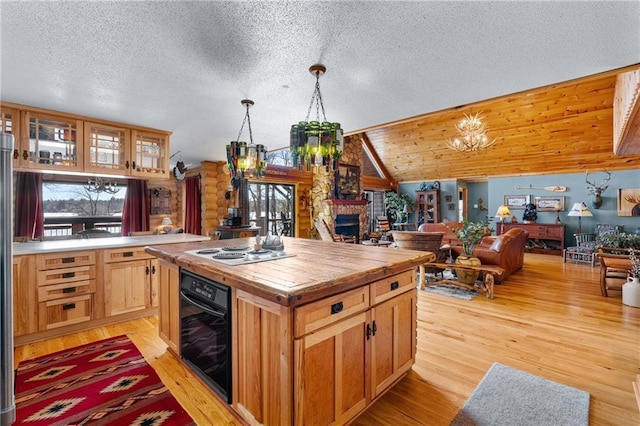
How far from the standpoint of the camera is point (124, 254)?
10.6ft

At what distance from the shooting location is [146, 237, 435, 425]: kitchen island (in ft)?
4.45

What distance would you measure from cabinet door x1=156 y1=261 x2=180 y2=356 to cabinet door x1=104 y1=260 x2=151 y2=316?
3.32 ft

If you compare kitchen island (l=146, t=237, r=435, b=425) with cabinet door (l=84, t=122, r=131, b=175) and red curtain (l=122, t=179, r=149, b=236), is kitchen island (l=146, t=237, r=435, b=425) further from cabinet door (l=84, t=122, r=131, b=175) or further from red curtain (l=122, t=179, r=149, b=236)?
red curtain (l=122, t=179, r=149, b=236)

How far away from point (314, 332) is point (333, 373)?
296 mm

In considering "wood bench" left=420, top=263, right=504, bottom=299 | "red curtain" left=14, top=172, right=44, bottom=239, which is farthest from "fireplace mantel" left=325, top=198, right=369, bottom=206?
"red curtain" left=14, top=172, right=44, bottom=239

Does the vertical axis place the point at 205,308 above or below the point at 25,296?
above

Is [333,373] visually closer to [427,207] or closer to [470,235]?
[470,235]

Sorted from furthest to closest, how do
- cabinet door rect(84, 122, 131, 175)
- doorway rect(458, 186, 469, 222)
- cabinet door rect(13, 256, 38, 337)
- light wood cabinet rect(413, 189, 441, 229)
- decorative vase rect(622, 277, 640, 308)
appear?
1. doorway rect(458, 186, 469, 222)
2. light wood cabinet rect(413, 189, 441, 229)
3. decorative vase rect(622, 277, 640, 308)
4. cabinet door rect(84, 122, 131, 175)
5. cabinet door rect(13, 256, 38, 337)

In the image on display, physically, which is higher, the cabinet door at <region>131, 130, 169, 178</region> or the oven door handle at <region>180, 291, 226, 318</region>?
the cabinet door at <region>131, 130, 169, 178</region>

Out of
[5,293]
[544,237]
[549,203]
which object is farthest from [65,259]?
[549,203]

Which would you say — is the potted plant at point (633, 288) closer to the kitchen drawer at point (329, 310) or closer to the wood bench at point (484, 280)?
the wood bench at point (484, 280)

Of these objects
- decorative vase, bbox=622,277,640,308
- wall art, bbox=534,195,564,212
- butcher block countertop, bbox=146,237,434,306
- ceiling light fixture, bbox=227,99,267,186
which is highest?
ceiling light fixture, bbox=227,99,267,186

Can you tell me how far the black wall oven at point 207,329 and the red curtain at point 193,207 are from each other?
4.63 m

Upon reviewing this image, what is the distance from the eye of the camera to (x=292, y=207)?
7574mm
